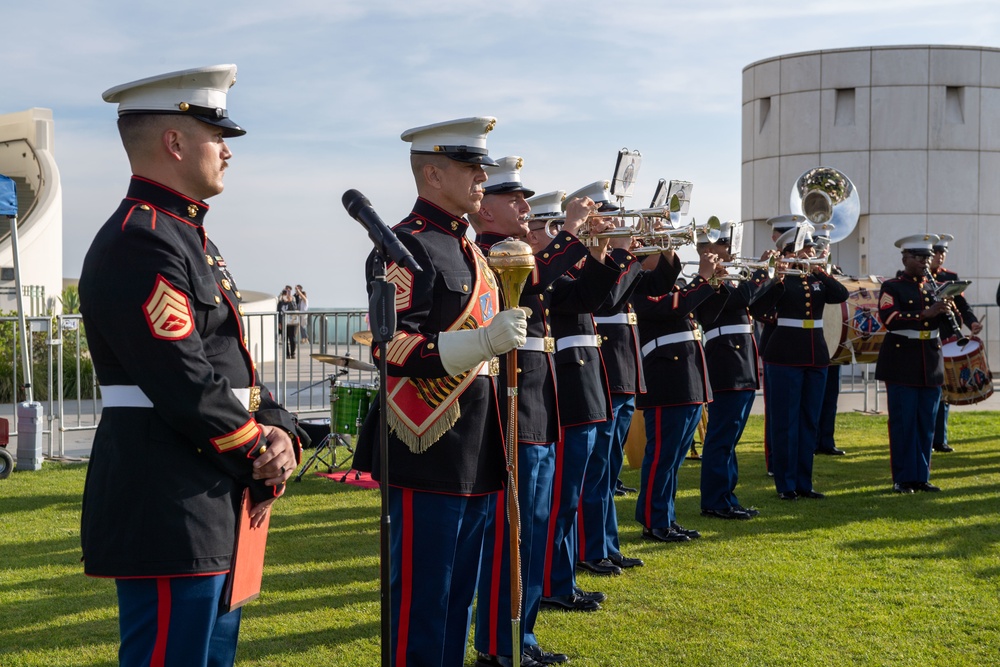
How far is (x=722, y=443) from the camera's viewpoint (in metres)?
8.27

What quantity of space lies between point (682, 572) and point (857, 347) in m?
6.82

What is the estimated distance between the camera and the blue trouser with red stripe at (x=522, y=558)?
498 centimetres

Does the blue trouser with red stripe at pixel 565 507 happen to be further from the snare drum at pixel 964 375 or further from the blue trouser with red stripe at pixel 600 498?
the snare drum at pixel 964 375

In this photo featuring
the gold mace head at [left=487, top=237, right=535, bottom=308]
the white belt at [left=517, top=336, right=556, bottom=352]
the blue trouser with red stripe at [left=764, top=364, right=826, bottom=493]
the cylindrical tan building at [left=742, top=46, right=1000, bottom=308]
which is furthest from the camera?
the cylindrical tan building at [left=742, top=46, right=1000, bottom=308]

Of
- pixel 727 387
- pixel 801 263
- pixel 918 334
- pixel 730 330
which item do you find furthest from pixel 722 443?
pixel 918 334

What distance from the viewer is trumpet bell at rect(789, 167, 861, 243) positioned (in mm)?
13133

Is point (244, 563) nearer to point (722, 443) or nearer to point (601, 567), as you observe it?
point (601, 567)

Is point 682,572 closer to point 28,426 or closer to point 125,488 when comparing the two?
point 125,488

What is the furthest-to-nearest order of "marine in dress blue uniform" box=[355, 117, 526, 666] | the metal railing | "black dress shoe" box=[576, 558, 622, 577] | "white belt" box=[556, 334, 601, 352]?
1. the metal railing
2. "black dress shoe" box=[576, 558, 622, 577]
3. "white belt" box=[556, 334, 601, 352]
4. "marine in dress blue uniform" box=[355, 117, 526, 666]

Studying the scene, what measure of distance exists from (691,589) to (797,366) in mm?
3272

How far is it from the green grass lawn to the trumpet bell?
441 centimetres

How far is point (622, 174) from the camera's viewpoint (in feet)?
20.0

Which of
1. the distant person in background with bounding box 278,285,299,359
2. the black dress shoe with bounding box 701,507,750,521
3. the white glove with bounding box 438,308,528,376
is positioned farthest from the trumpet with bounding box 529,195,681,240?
the distant person in background with bounding box 278,285,299,359

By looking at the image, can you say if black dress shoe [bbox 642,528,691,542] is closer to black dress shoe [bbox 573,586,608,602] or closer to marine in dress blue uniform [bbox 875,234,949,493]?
black dress shoe [bbox 573,586,608,602]
